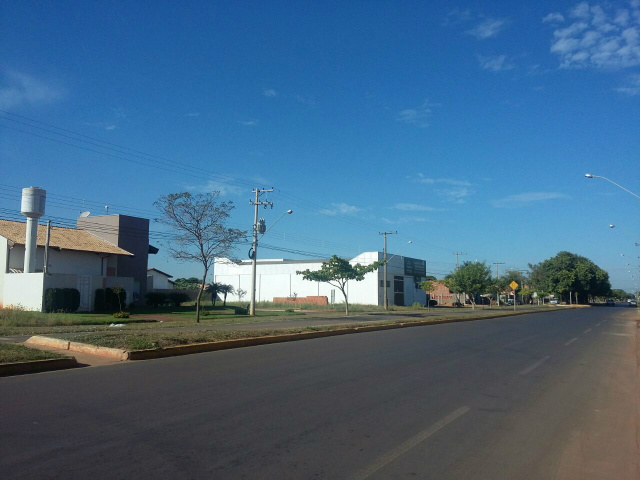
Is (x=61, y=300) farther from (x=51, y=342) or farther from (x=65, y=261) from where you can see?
(x=51, y=342)

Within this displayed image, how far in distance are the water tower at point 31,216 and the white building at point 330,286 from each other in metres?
30.1

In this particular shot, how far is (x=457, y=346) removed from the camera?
16.6m

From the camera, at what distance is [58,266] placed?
38688mm

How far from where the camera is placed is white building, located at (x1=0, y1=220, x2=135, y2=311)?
109ft

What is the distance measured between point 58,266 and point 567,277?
94261 millimetres

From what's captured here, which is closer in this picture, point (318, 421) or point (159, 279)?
point (318, 421)

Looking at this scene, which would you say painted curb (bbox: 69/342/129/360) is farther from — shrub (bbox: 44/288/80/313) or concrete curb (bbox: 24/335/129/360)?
shrub (bbox: 44/288/80/313)

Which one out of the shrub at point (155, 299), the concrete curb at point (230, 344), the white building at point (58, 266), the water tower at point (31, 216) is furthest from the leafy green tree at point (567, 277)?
the water tower at point (31, 216)

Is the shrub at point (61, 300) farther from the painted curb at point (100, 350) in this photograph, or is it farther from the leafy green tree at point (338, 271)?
the painted curb at point (100, 350)

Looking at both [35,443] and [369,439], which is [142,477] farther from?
[369,439]

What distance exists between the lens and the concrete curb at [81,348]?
39.2ft

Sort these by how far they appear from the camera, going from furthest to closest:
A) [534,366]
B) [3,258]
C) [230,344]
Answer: [3,258], [230,344], [534,366]

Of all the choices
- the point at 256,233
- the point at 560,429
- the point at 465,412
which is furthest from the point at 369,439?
the point at 256,233

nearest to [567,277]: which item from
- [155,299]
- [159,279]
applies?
[159,279]
